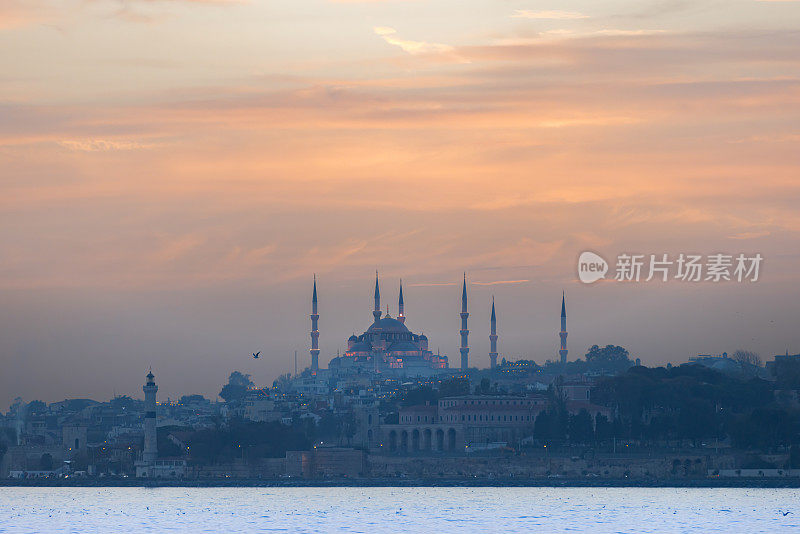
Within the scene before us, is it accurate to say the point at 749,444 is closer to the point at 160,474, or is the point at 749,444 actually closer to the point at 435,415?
the point at 435,415

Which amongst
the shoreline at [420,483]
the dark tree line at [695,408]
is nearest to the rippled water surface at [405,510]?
the shoreline at [420,483]

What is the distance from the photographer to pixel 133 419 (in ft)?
623

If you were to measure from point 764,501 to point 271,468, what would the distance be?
133ft

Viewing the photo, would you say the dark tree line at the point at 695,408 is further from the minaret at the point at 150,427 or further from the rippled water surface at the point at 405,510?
the minaret at the point at 150,427

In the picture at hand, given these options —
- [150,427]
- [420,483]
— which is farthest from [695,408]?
[150,427]

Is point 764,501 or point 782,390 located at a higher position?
point 782,390

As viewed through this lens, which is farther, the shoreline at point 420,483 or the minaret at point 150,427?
the minaret at point 150,427

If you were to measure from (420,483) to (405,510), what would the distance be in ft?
97.7

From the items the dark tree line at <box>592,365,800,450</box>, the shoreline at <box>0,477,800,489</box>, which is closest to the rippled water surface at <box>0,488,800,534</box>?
the shoreline at <box>0,477,800,489</box>

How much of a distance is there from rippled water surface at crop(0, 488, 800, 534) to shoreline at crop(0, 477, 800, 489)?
Result: 55.7 inches

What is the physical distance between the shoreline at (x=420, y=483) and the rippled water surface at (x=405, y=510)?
4.64ft

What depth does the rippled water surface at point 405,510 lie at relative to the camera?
7844cm

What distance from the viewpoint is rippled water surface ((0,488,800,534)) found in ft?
257

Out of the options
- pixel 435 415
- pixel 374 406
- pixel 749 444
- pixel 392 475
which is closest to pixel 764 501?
pixel 749 444
